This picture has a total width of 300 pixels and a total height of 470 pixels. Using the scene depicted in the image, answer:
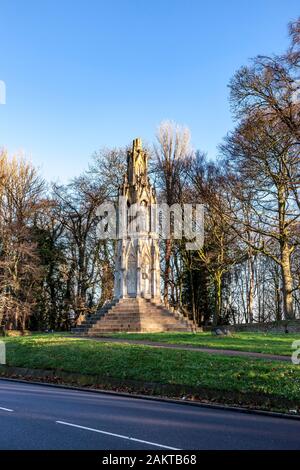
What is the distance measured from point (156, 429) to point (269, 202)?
27.1 m

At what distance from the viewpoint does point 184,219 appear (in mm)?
43500

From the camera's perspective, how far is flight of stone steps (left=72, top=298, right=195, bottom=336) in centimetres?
3180

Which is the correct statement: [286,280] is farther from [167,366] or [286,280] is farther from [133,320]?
[167,366]

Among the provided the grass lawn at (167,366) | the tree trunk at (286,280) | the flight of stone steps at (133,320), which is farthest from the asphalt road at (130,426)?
the tree trunk at (286,280)

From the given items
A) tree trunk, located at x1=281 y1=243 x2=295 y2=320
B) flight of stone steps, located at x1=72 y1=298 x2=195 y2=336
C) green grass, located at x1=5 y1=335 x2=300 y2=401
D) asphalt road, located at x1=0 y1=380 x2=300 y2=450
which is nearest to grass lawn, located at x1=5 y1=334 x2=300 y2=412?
green grass, located at x1=5 y1=335 x2=300 y2=401

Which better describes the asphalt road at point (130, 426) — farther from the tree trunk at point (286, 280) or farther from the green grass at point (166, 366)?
the tree trunk at point (286, 280)

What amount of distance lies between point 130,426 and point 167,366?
22.8 feet

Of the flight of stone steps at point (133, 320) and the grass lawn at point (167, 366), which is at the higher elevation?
the flight of stone steps at point (133, 320)

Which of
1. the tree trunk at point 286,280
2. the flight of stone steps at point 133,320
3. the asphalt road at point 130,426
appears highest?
the tree trunk at point 286,280

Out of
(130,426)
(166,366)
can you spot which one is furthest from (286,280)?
(130,426)

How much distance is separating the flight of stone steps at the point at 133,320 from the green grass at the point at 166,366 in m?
8.63

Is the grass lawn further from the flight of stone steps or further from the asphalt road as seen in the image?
the flight of stone steps

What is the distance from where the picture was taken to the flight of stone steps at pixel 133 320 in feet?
104
